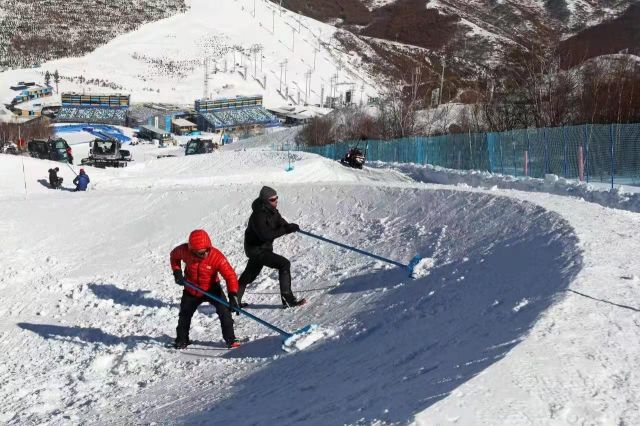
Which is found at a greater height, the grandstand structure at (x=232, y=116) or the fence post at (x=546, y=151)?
the grandstand structure at (x=232, y=116)

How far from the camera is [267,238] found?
984cm

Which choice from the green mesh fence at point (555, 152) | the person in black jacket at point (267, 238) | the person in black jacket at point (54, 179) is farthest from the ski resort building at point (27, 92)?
the person in black jacket at point (267, 238)

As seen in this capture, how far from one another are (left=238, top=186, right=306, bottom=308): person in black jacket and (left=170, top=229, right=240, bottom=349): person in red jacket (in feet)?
3.01

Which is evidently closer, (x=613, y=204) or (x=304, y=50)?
(x=613, y=204)

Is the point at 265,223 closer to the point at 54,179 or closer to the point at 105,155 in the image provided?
the point at 54,179

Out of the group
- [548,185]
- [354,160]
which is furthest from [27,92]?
[548,185]

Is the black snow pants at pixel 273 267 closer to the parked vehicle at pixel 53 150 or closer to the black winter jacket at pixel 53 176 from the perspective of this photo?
the black winter jacket at pixel 53 176

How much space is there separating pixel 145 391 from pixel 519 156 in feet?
68.2

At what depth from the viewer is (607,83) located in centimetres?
4031

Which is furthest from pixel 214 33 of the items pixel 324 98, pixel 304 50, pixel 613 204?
pixel 613 204

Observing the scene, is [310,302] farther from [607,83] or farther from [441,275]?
[607,83]

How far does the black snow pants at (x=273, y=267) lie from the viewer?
32.7 ft

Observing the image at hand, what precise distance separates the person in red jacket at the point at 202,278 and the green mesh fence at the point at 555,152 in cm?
1358

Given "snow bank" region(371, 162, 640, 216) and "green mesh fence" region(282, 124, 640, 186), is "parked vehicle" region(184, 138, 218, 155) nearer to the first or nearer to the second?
"green mesh fence" region(282, 124, 640, 186)
